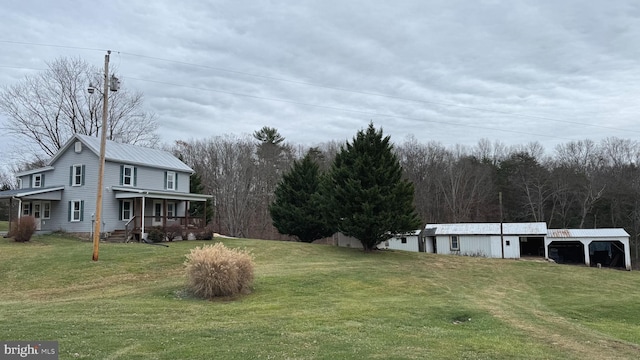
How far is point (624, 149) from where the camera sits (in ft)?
188

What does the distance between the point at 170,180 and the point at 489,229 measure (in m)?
27.0

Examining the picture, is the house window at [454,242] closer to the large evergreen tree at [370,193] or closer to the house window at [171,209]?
the large evergreen tree at [370,193]

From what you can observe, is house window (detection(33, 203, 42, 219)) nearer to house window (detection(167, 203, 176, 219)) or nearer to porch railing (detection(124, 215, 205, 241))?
porch railing (detection(124, 215, 205, 241))

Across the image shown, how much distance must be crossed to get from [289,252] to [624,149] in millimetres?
52363

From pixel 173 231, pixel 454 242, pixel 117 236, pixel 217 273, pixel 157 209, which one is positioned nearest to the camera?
pixel 217 273

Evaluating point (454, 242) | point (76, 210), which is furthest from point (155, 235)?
point (454, 242)

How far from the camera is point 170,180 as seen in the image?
111 feet

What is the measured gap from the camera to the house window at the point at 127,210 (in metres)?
29.8

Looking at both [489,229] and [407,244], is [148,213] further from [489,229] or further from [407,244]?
[489,229]

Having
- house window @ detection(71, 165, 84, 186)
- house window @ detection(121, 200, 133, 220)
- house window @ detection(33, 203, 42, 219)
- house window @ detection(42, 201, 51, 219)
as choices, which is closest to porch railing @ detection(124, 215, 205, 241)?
house window @ detection(121, 200, 133, 220)

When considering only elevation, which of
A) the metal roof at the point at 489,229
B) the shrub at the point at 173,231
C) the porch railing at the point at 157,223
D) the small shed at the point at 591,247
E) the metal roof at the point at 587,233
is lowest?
the small shed at the point at 591,247

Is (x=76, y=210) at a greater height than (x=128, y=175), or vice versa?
(x=128, y=175)

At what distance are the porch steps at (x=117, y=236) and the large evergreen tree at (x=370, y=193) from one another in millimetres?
12731

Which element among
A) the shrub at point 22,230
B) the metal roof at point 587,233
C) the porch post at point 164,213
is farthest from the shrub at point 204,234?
the metal roof at point 587,233
